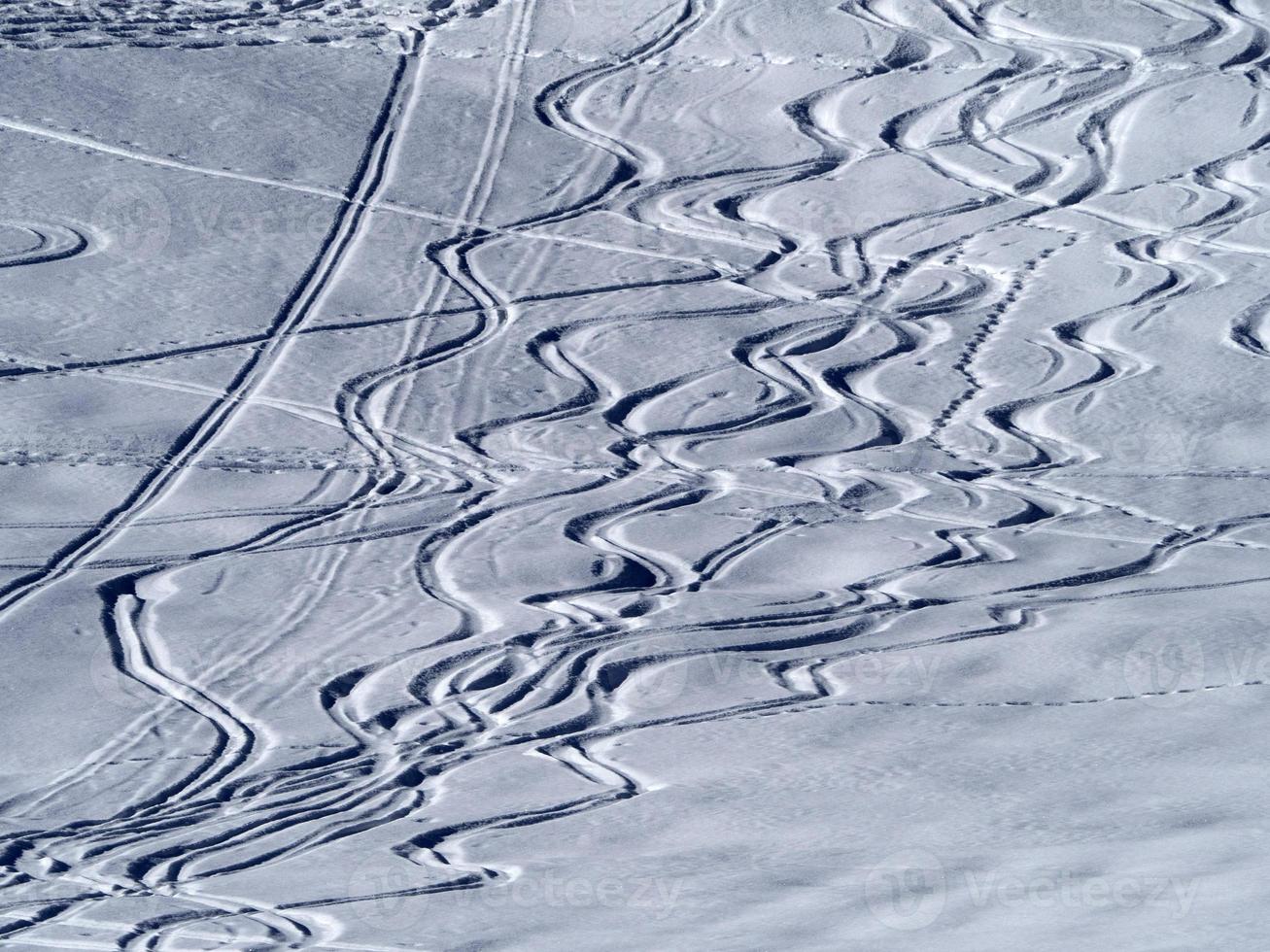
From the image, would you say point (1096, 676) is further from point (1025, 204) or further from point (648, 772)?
point (1025, 204)

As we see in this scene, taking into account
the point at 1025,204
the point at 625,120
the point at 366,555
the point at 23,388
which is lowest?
the point at 366,555

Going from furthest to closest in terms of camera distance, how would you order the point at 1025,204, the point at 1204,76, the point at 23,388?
the point at 1204,76, the point at 1025,204, the point at 23,388

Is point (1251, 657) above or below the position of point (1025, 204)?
below

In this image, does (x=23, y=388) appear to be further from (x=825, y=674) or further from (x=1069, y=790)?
(x=1069, y=790)

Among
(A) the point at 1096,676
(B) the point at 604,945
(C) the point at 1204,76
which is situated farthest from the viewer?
(C) the point at 1204,76

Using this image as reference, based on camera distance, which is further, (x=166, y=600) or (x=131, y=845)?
(x=166, y=600)

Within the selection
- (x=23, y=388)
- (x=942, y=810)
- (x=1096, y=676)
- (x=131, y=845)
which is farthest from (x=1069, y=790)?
(x=23, y=388)
